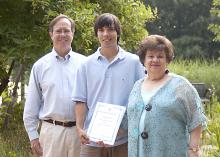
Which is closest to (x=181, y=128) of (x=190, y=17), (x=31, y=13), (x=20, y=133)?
(x=31, y=13)

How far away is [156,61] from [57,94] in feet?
3.75

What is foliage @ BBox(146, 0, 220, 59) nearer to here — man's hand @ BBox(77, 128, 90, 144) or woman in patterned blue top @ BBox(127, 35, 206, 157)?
man's hand @ BBox(77, 128, 90, 144)

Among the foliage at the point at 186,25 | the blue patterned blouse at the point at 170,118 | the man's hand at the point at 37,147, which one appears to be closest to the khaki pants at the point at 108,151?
the blue patterned blouse at the point at 170,118

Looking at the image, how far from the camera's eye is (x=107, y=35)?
4031 millimetres

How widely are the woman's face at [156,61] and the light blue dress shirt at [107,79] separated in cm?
42

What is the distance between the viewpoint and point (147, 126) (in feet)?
11.9

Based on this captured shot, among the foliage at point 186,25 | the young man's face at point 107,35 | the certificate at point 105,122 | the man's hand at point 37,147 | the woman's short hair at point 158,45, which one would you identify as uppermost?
the foliage at point 186,25

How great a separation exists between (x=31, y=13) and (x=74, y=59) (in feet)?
7.02

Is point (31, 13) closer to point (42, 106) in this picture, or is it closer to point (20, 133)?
point (42, 106)

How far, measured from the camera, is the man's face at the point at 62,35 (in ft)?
14.7

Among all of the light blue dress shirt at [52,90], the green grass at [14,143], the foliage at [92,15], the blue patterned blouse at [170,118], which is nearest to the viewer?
the blue patterned blouse at [170,118]

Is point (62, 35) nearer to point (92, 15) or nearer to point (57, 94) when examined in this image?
point (57, 94)

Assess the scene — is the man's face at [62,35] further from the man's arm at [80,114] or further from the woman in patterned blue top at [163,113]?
the woman in patterned blue top at [163,113]

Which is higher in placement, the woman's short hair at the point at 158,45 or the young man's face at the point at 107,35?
the young man's face at the point at 107,35
